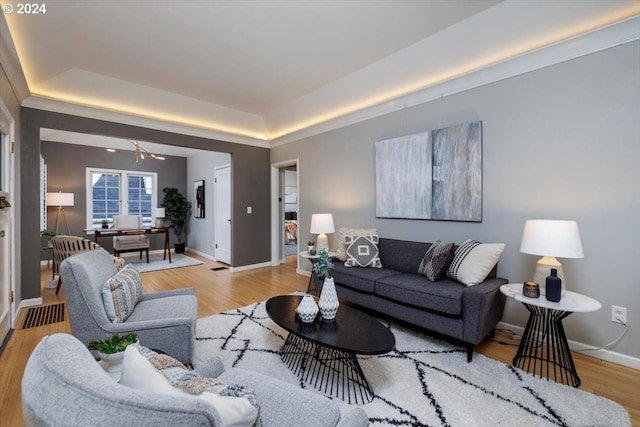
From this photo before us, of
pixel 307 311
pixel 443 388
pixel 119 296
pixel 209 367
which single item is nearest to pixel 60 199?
pixel 119 296

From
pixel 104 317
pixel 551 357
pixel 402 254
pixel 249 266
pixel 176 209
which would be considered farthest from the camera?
pixel 176 209

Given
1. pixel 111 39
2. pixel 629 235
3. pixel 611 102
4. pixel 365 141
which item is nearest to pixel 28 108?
pixel 111 39

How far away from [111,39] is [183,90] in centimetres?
132

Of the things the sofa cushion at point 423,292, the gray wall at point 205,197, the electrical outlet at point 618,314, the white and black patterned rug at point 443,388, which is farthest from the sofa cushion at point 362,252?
the gray wall at point 205,197

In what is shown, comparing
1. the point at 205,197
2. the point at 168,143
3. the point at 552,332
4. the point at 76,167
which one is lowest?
the point at 552,332

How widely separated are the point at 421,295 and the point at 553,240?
1.04 metres

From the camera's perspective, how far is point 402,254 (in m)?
3.34

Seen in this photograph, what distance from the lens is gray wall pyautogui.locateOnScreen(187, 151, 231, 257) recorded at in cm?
667

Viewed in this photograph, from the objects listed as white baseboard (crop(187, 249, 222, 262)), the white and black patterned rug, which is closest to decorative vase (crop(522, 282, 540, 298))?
the white and black patterned rug

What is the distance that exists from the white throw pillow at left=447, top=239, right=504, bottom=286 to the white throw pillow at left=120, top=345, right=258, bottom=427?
225 centimetres

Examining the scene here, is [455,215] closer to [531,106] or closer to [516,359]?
[531,106]

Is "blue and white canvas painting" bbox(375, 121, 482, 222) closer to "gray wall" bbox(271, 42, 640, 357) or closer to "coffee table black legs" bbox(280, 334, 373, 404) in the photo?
"gray wall" bbox(271, 42, 640, 357)

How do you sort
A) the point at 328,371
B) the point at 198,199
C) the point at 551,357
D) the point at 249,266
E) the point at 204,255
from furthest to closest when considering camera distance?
the point at 198,199
the point at 204,255
the point at 249,266
the point at 551,357
the point at 328,371

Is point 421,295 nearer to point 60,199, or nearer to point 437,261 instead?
point 437,261
